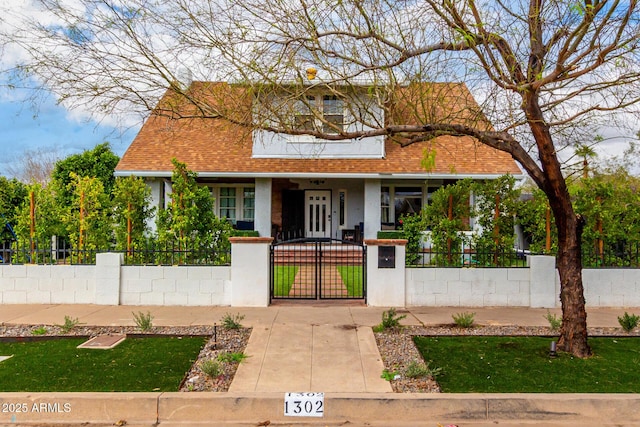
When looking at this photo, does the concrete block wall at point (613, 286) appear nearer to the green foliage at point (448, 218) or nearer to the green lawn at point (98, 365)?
the green foliage at point (448, 218)

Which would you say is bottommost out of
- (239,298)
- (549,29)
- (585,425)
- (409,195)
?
(585,425)

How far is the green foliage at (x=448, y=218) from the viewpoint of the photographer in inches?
387

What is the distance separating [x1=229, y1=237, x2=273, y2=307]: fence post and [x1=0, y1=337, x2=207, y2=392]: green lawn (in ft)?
7.20

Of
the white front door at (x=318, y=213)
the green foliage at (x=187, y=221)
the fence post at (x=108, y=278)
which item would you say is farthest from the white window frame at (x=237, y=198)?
the fence post at (x=108, y=278)

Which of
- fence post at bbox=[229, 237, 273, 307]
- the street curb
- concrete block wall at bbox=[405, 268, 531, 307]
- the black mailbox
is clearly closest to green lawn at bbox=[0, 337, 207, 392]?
the street curb

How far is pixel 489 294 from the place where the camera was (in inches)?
369

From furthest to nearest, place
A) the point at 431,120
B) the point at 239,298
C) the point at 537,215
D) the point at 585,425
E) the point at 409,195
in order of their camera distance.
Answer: the point at 409,195 → the point at 537,215 → the point at 239,298 → the point at 431,120 → the point at 585,425

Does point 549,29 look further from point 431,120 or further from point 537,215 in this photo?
point 537,215

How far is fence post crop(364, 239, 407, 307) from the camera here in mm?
9180

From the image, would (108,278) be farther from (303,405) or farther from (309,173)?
(309,173)

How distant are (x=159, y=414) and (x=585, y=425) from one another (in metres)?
4.40

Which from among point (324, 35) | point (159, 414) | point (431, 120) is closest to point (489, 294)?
point (431, 120)

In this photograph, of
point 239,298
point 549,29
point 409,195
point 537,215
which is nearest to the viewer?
point 549,29

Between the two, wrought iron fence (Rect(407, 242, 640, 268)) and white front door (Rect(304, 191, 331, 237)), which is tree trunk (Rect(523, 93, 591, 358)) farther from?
white front door (Rect(304, 191, 331, 237))
